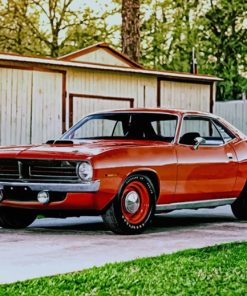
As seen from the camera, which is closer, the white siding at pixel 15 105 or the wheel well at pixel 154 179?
the wheel well at pixel 154 179

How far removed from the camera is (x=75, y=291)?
629cm

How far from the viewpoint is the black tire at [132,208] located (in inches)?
385

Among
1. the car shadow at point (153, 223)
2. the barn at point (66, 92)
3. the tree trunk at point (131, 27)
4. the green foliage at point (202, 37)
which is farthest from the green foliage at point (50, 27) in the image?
the car shadow at point (153, 223)

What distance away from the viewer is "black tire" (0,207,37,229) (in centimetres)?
1070

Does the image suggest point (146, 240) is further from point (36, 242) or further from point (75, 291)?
point (75, 291)

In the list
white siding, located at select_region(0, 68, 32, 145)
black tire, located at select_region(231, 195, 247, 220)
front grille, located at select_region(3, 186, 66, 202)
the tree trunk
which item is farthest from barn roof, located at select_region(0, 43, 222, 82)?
front grille, located at select_region(3, 186, 66, 202)

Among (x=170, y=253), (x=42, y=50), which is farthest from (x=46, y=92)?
(x=42, y=50)

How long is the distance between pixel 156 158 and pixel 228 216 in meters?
2.98

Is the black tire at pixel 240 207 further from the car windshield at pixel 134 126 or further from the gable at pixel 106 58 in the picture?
the gable at pixel 106 58

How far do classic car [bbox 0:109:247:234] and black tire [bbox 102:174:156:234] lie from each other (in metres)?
0.01

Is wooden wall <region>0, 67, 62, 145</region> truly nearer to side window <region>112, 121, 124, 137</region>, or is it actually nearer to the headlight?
side window <region>112, 121, 124, 137</region>

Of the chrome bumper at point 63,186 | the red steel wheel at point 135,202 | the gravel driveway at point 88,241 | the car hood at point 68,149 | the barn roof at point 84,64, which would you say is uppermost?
the barn roof at point 84,64

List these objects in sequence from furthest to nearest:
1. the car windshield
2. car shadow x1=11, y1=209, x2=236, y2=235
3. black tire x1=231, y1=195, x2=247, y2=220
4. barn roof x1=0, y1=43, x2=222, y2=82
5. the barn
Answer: the barn → barn roof x1=0, y1=43, x2=222, y2=82 → black tire x1=231, y1=195, x2=247, y2=220 → the car windshield → car shadow x1=11, y1=209, x2=236, y2=235

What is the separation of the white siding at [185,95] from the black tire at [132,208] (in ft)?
32.7
